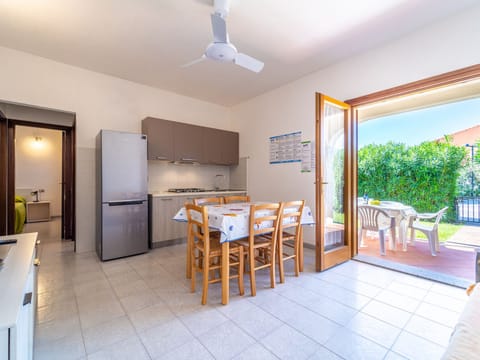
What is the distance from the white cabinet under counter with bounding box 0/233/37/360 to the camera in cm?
72

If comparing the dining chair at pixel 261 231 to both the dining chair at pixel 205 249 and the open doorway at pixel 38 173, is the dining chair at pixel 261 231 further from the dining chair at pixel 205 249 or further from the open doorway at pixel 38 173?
the open doorway at pixel 38 173

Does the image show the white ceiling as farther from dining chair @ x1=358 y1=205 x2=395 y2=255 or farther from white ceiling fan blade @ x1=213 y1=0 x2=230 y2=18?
dining chair @ x1=358 y1=205 x2=395 y2=255

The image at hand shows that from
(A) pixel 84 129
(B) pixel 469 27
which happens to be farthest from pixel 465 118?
(A) pixel 84 129

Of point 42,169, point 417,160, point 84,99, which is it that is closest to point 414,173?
point 417,160

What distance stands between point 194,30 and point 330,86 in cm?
206

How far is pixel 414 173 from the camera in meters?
4.93

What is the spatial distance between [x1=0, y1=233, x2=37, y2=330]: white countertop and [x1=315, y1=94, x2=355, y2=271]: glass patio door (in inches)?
108

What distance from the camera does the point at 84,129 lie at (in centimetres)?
345

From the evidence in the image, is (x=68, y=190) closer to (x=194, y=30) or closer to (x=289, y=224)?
(x=194, y=30)

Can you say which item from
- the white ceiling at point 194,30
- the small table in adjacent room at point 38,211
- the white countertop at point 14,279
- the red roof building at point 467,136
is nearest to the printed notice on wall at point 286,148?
the white ceiling at point 194,30

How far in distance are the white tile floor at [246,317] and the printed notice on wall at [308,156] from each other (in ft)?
5.15

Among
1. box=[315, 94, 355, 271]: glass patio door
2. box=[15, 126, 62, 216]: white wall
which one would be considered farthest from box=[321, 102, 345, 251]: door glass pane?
box=[15, 126, 62, 216]: white wall

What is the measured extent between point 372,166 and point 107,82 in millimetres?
5830

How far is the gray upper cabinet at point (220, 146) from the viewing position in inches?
172
